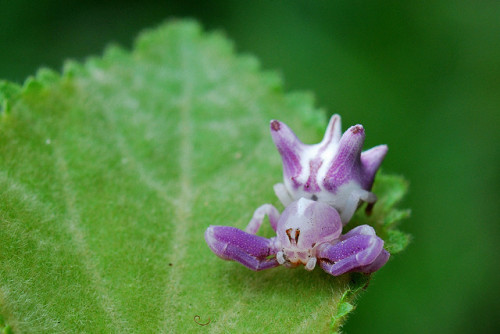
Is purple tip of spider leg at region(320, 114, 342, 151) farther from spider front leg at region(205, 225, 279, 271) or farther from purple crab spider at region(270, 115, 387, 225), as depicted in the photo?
spider front leg at region(205, 225, 279, 271)

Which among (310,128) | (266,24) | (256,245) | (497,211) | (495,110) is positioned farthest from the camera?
(266,24)

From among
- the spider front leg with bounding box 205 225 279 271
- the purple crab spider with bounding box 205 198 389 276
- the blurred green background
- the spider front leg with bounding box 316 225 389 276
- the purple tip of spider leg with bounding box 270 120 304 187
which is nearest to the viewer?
the spider front leg with bounding box 316 225 389 276

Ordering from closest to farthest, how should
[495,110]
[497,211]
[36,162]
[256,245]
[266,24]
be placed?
[256,245], [36,162], [497,211], [495,110], [266,24]

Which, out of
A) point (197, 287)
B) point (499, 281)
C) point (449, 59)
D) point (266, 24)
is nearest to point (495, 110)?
point (449, 59)

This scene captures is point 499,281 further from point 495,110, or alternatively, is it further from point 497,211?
point 495,110

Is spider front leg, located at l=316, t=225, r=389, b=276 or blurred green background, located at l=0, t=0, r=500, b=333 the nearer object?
spider front leg, located at l=316, t=225, r=389, b=276

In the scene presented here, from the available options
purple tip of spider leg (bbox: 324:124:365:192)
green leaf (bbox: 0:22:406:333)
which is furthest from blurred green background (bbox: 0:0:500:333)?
purple tip of spider leg (bbox: 324:124:365:192)

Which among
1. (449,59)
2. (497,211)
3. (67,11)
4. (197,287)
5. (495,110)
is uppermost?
(67,11)

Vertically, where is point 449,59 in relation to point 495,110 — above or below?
above
